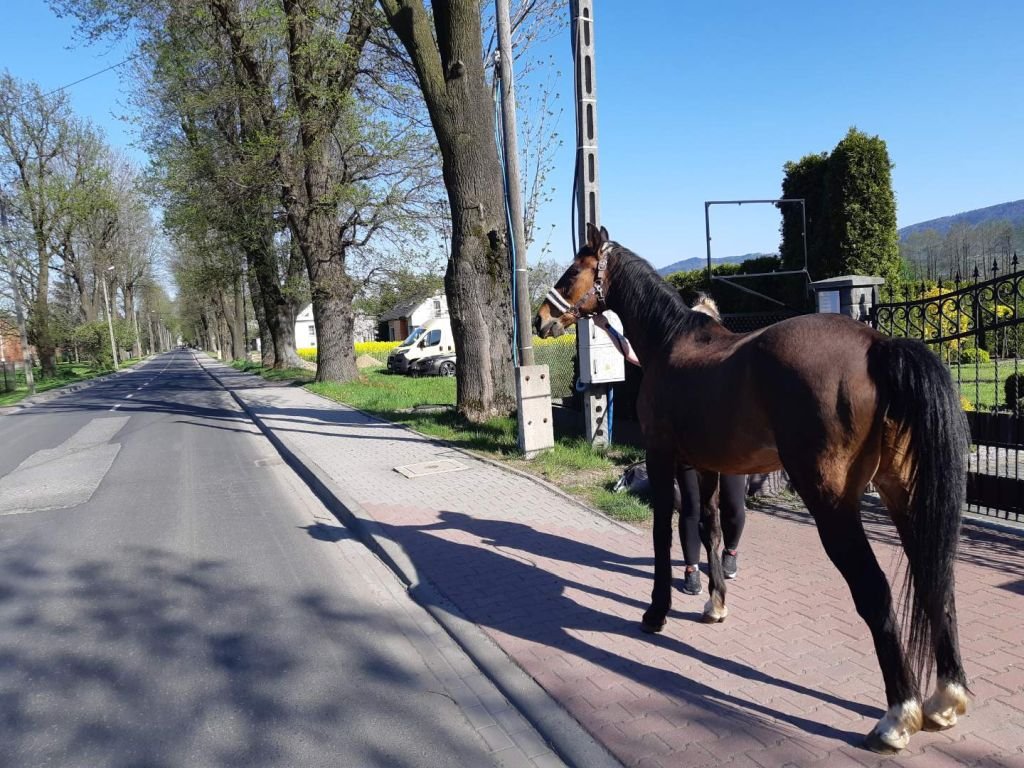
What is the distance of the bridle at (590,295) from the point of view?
411 centimetres

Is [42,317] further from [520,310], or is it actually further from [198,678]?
[198,678]

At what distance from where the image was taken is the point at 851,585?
106 inches

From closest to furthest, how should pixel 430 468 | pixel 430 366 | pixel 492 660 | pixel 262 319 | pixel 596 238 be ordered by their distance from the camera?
pixel 492 660 → pixel 596 238 → pixel 430 468 → pixel 430 366 → pixel 262 319

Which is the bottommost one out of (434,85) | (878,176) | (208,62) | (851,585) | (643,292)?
(851,585)

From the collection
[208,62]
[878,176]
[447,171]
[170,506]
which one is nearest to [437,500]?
[170,506]

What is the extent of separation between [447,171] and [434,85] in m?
1.29

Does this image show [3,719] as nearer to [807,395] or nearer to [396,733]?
[396,733]

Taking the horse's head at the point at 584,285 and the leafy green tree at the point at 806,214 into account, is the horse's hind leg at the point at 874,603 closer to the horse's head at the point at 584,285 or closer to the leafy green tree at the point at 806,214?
the horse's head at the point at 584,285

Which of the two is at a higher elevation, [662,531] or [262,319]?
[262,319]

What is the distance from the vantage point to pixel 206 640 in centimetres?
417

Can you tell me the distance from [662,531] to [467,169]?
308 inches

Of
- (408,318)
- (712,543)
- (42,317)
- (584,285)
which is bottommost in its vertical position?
(712,543)

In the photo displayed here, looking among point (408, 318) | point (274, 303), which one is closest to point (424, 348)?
point (274, 303)

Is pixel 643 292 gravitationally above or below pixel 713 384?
above
